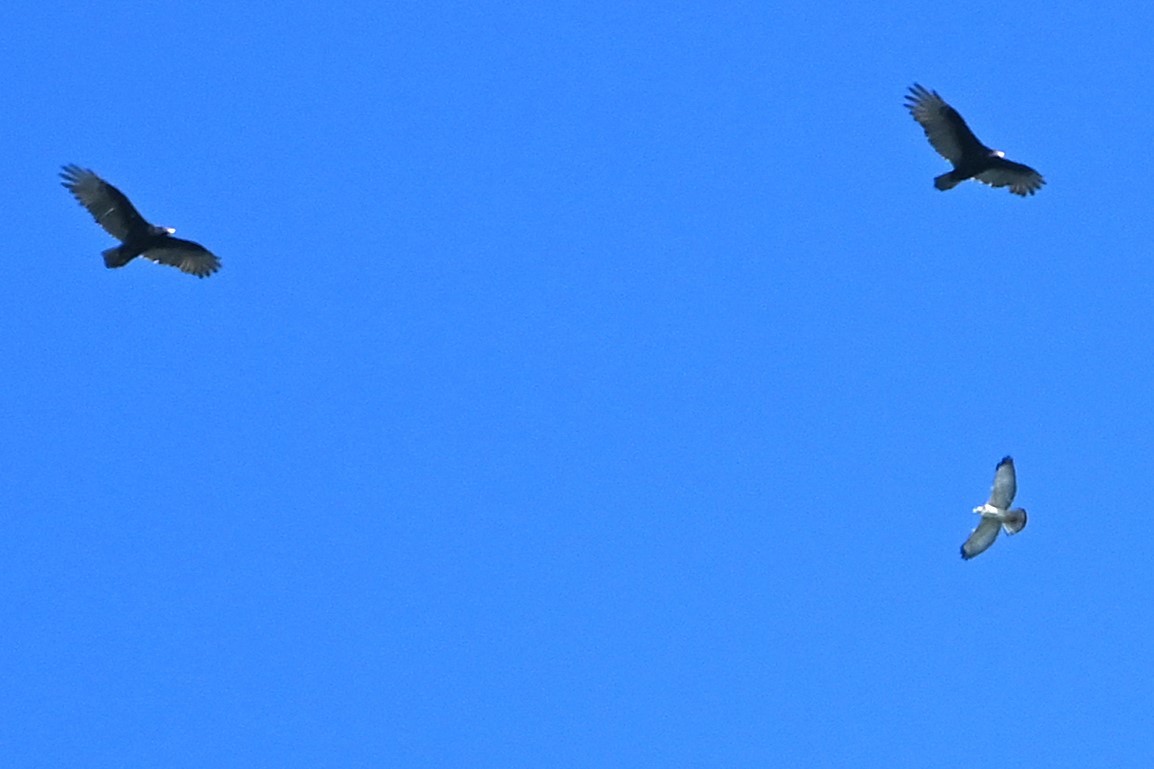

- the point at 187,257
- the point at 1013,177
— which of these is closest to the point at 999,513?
the point at 1013,177

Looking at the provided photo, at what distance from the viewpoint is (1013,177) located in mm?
60875

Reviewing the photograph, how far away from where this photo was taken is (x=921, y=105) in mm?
60000

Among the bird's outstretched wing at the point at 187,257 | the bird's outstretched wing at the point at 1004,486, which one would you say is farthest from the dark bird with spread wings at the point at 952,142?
the bird's outstretched wing at the point at 187,257

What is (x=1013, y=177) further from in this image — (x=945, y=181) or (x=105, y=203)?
(x=105, y=203)

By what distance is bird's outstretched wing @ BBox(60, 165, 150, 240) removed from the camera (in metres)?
58.8

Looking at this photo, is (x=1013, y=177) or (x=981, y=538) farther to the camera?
(x=981, y=538)

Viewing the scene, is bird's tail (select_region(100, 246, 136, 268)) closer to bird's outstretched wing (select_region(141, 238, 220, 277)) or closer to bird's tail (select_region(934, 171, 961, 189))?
bird's outstretched wing (select_region(141, 238, 220, 277))

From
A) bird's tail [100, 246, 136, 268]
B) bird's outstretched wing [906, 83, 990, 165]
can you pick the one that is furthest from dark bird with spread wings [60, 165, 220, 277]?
bird's outstretched wing [906, 83, 990, 165]

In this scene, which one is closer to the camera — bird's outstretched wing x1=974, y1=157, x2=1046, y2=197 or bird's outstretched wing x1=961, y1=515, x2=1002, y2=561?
bird's outstretched wing x1=974, y1=157, x2=1046, y2=197

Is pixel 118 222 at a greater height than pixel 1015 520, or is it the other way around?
pixel 118 222

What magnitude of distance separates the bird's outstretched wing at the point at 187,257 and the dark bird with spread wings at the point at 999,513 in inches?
564

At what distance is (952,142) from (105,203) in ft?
48.3

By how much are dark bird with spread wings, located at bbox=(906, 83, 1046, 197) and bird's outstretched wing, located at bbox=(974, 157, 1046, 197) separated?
0.06ft

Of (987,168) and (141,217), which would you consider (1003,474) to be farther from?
(141,217)
